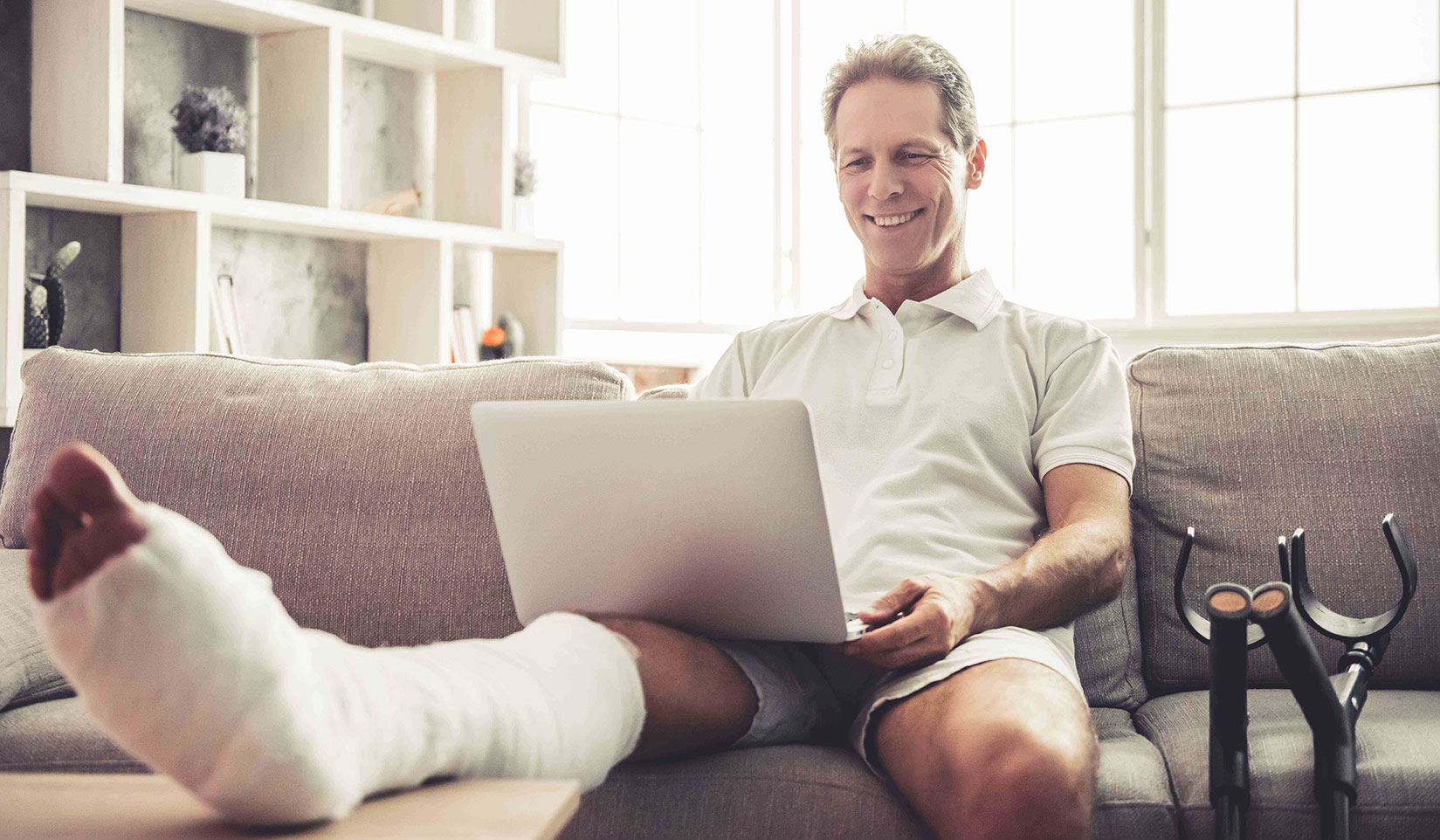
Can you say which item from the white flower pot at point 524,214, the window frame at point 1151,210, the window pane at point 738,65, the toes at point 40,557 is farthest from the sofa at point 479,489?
the window pane at point 738,65

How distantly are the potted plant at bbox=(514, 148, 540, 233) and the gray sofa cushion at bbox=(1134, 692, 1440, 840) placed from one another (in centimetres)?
294

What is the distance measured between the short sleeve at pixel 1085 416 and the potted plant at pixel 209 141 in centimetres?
232

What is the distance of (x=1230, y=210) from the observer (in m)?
4.05

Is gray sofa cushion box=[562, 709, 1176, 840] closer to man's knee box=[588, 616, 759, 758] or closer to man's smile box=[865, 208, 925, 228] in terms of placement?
man's knee box=[588, 616, 759, 758]

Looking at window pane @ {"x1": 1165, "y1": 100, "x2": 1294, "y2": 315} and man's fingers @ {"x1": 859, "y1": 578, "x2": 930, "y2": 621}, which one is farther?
window pane @ {"x1": 1165, "y1": 100, "x2": 1294, "y2": 315}

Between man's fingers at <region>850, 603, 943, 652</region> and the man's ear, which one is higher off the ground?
the man's ear

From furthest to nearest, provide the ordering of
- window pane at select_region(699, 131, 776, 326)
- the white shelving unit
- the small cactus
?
1. window pane at select_region(699, 131, 776, 326)
2. the small cactus
3. the white shelving unit

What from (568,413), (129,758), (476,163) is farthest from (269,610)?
(476,163)

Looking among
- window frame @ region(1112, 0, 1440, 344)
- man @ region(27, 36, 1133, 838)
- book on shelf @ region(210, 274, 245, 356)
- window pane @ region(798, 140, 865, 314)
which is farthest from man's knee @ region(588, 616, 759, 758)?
window pane @ region(798, 140, 865, 314)

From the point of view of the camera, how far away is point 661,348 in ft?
14.5

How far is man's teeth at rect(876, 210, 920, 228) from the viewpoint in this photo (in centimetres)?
174

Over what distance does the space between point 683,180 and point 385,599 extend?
298 cm

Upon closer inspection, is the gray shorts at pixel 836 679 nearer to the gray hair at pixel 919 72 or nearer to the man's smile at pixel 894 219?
the man's smile at pixel 894 219

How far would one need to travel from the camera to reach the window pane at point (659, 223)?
4.36m
